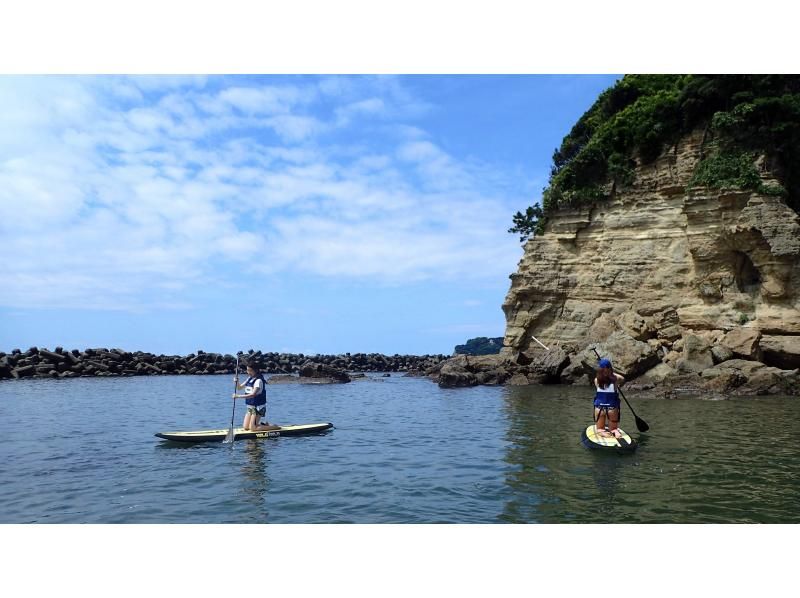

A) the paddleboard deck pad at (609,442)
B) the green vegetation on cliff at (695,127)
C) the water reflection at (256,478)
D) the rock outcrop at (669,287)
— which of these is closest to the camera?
the water reflection at (256,478)

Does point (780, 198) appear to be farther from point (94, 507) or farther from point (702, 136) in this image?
point (94, 507)

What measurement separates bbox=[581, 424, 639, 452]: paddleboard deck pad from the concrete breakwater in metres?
20.9

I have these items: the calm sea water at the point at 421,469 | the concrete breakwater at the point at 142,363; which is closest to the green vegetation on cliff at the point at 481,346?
the concrete breakwater at the point at 142,363

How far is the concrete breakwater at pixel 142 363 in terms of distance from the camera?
41.2 metres

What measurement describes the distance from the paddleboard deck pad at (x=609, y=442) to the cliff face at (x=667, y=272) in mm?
14174

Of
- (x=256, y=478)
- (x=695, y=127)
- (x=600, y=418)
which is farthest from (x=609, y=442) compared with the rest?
Result: (x=695, y=127)

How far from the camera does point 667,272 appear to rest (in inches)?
1157

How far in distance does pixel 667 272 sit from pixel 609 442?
64.7 ft

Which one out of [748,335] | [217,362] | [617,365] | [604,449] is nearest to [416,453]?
[604,449]

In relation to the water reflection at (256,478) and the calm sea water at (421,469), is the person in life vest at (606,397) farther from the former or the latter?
the water reflection at (256,478)

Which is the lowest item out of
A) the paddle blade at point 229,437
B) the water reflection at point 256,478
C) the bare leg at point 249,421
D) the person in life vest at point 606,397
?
the water reflection at point 256,478

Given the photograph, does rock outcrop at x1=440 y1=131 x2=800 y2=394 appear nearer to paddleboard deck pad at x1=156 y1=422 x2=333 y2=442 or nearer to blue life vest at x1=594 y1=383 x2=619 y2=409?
blue life vest at x1=594 y1=383 x2=619 y2=409

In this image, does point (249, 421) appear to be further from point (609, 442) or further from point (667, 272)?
point (667, 272)

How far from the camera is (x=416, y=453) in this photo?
13227 millimetres
